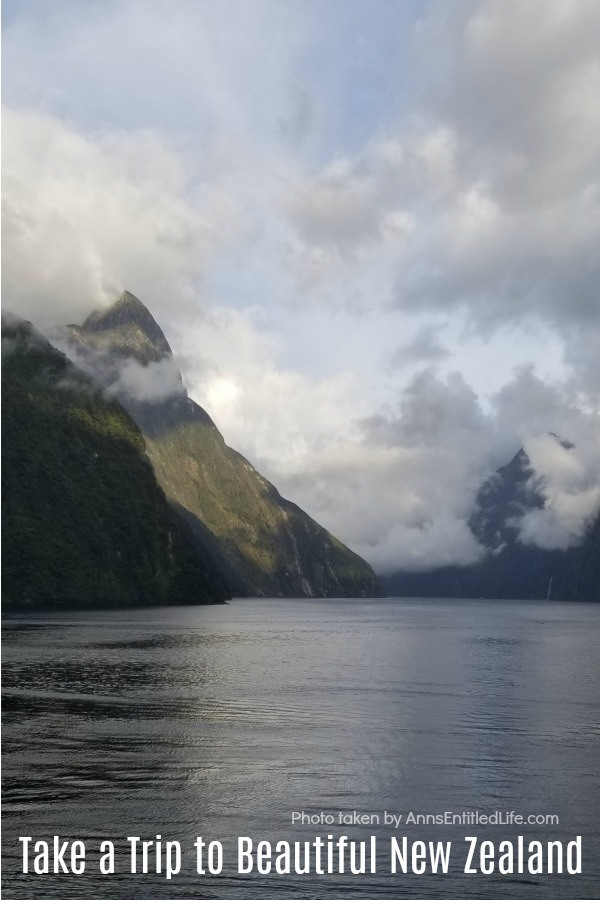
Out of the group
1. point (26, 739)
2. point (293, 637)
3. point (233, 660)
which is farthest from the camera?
point (293, 637)

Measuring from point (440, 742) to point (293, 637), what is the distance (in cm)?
8377

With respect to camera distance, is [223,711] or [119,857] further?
[223,711]

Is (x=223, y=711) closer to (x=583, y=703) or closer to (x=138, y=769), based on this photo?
(x=138, y=769)

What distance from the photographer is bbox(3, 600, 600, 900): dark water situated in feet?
64.7

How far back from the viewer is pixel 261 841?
2228 cm

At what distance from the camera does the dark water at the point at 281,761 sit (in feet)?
64.7

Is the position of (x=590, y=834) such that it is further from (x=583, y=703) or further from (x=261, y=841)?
(x=583, y=703)

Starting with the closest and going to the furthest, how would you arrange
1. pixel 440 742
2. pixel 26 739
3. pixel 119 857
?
pixel 119 857
pixel 26 739
pixel 440 742

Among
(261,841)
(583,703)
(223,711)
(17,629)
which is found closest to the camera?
(261,841)

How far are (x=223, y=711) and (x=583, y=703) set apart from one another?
24.1m

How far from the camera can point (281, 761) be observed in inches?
1254

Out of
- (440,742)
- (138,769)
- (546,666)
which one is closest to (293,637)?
(546,666)

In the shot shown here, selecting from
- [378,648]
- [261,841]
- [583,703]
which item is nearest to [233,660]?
[378,648]

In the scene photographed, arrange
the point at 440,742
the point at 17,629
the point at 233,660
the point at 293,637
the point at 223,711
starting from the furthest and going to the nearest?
the point at 293,637, the point at 17,629, the point at 233,660, the point at 223,711, the point at 440,742
